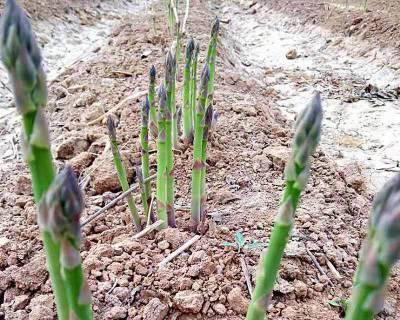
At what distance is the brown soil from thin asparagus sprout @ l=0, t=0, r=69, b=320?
0.67 m

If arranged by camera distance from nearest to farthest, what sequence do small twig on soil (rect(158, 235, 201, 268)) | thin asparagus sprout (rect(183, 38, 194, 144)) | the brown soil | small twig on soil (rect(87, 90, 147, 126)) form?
the brown soil < small twig on soil (rect(158, 235, 201, 268)) < thin asparagus sprout (rect(183, 38, 194, 144)) < small twig on soil (rect(87, 90, 147, 126))

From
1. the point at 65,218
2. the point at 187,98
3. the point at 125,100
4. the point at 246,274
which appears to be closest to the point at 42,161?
the point at 65,218

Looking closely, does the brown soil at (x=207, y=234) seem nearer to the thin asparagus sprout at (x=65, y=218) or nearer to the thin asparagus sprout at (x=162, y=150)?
the thin asparagus sprout at (x=162, y=150)

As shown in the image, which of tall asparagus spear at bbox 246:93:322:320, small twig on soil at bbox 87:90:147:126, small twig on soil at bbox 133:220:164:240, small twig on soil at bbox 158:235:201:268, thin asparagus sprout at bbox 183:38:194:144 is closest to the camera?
tall asparagus spear at bbox 246:93:322:320

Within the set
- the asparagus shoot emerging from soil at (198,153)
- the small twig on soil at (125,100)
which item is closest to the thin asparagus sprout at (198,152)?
the asparagus shoot emerging from soil at (198,153)

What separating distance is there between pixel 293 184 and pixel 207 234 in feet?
2.92

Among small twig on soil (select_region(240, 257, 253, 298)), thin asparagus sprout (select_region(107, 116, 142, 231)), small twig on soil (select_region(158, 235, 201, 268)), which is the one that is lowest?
small twig on soil (select_region(240, 257, 253, 298))

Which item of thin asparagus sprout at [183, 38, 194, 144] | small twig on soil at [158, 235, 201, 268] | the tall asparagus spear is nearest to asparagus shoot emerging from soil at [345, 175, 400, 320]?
the tall asparagus spear

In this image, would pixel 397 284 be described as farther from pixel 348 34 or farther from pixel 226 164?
pixel 348 34

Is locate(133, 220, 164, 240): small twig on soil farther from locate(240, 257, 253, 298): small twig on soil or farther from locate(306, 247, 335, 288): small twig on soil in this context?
locate(306, 247, 335, 288): small twig on soil

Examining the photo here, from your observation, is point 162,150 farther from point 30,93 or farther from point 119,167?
point 30,93

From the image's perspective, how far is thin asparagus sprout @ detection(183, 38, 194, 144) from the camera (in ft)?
6.11

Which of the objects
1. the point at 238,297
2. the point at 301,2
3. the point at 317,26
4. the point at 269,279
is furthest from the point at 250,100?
the point at 301,2

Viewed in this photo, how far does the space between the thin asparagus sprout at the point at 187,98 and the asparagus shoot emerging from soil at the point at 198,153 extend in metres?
0.38
